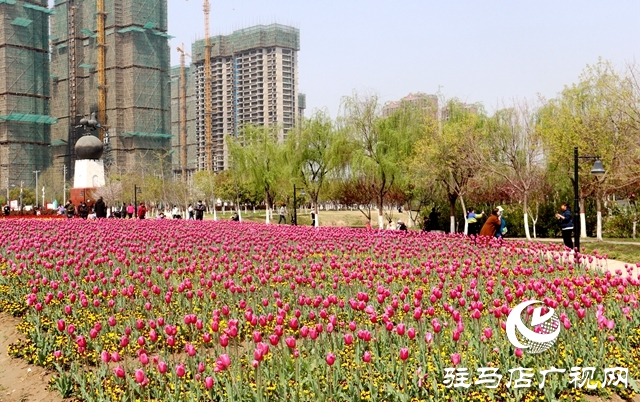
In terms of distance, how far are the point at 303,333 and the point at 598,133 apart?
28393mm

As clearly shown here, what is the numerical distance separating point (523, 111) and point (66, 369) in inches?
1235

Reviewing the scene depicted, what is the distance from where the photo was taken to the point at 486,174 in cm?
3447

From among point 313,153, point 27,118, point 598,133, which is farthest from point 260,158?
point 27,118

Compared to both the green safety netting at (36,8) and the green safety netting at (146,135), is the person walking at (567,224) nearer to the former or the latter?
the green safety netting at (146,135)

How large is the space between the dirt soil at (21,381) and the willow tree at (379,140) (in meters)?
29.7

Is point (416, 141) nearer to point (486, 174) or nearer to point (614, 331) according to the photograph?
point (486, 174)

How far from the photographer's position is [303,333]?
6906mm

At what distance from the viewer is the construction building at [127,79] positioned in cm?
12694

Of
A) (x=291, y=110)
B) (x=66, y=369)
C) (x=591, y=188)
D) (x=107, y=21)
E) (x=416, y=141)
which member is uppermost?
(x=107, y=21)

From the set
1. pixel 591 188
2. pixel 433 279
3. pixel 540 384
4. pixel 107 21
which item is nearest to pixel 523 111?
pixel 591 188

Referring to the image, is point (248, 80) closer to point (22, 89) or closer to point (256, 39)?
point (256, 39)

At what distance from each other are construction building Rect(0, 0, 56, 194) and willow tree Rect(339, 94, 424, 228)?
90726 millimetres

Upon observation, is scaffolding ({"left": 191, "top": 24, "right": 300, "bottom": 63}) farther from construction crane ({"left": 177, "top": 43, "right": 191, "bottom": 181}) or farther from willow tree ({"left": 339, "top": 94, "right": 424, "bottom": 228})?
willow tree ({"left": 339, "top": 94, "right": 424, "bottom": 228})

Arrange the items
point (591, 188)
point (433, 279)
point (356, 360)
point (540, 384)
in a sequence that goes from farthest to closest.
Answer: point (591, 188) < point (433, 279) < point (356, 360) < point (540, 384)
